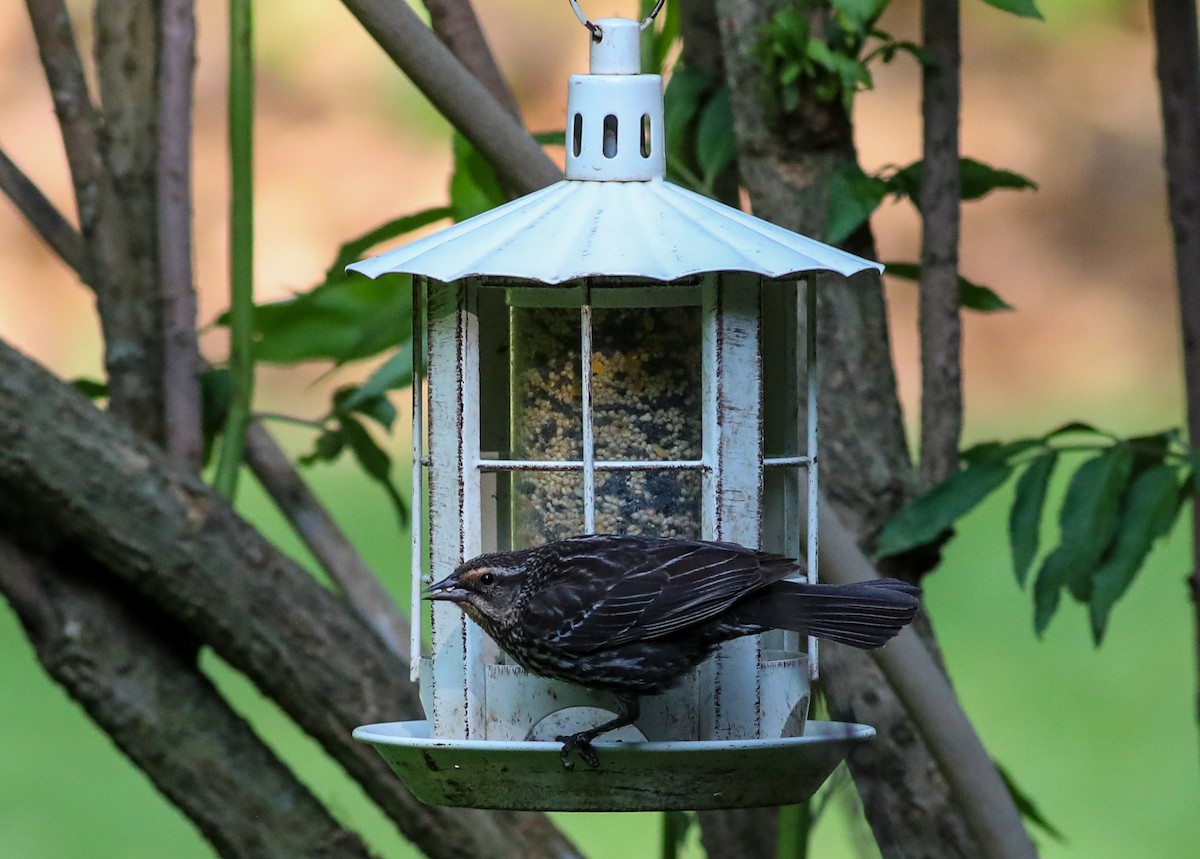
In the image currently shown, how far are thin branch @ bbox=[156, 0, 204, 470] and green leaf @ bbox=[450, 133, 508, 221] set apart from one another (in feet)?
1.95

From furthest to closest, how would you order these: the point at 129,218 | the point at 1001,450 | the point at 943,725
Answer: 1. the point at 129,218
2. the point at 1001,450
3. the point at 943,725

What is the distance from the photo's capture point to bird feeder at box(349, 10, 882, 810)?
2.14 m

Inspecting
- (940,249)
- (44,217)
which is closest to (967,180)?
(940,249)

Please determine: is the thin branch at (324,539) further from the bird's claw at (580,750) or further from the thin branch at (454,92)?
the bird's claw at (580,750)

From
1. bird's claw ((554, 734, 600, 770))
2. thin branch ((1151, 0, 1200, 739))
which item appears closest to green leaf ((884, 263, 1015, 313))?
thin branch ((1151, 0, 1200, 739))

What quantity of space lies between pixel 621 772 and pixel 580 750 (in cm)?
6

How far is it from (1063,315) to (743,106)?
10144 millimetres

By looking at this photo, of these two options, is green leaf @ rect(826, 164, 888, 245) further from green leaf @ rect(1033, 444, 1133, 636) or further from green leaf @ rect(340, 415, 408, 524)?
green leaf @ rect(340, 415, 408, 524)

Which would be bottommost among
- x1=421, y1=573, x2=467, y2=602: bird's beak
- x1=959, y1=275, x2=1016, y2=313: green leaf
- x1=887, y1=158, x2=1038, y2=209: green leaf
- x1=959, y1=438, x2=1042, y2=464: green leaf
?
x1=421, y1=573, x2=467, y2=602: bird's beak

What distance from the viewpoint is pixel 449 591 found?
2217mm

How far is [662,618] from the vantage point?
2193 millimetres

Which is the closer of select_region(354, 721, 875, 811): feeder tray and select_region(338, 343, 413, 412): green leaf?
select_region(354, 721, 875, 811): feeder tray

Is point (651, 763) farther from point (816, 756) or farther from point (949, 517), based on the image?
point (949, 517)

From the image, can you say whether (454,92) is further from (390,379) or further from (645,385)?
(390,379)
